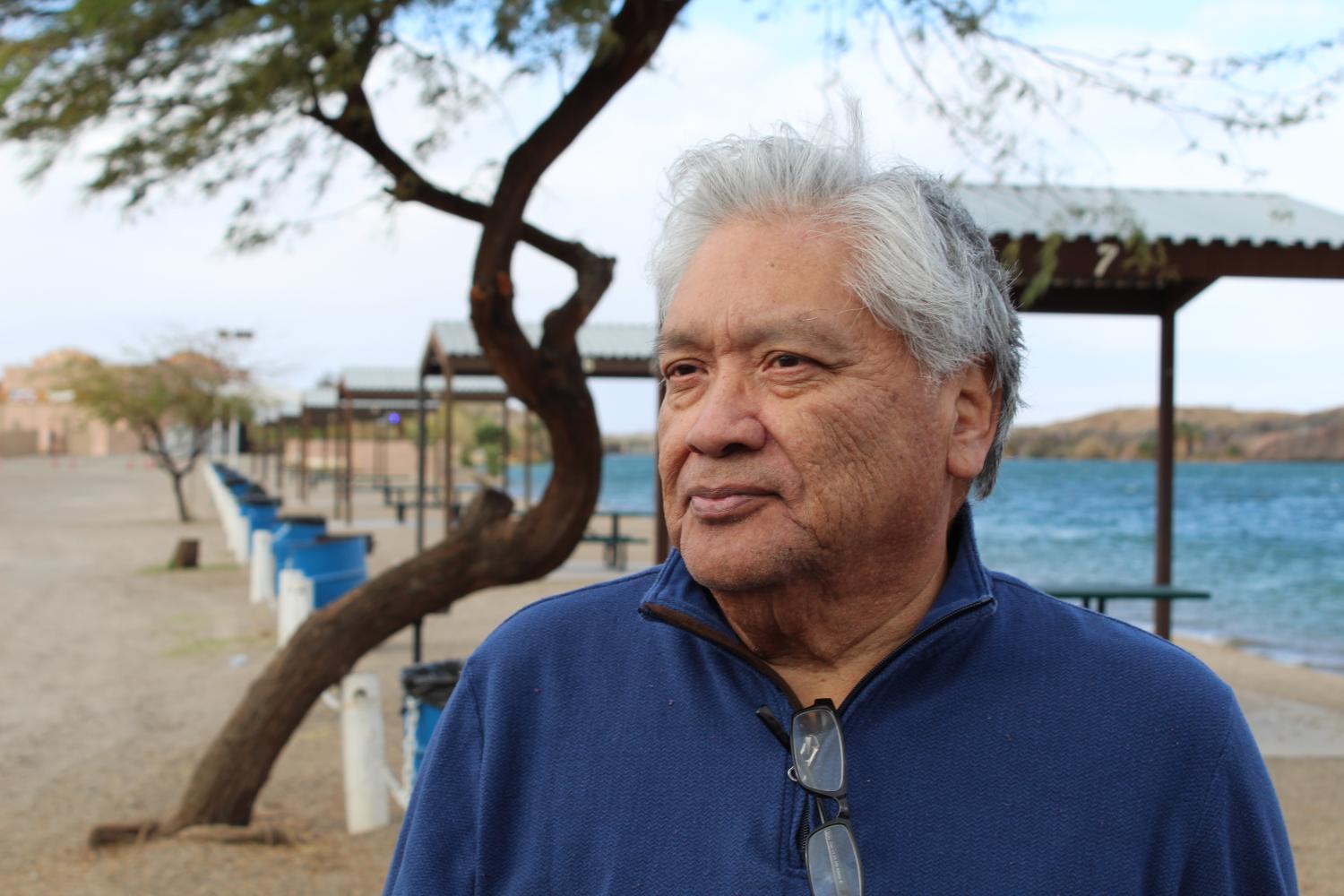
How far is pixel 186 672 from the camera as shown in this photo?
9.84m

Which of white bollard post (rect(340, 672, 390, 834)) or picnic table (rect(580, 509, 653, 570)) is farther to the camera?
picnic table (rect(580, 509, 653, 570))

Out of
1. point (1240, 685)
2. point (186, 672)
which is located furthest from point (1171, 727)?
point (186, 672)

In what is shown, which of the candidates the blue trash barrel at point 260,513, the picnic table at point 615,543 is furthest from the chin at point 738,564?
the blue trash barrel at point 260,513

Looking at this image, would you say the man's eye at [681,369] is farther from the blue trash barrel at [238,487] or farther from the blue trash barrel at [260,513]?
the blue trash barrel at [238,487]

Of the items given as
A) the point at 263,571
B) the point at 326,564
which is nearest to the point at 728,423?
the point at 326,564

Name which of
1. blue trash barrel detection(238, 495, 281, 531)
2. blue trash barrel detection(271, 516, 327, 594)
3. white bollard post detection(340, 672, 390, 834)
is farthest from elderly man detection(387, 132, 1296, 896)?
blue trash barrel detection(238, 495, 281, 531)

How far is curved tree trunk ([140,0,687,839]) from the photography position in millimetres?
4730

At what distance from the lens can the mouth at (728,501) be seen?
1.31 m

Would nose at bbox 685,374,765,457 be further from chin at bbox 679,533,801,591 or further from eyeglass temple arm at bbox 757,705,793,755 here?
eyeglass temple arm at bbox 757,705,793,755

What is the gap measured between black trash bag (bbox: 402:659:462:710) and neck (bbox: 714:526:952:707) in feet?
11.6

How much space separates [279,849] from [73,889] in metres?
0.81

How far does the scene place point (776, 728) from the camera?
129cm

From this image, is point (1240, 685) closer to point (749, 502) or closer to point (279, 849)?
point (279, 849)

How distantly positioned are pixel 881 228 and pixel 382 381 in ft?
71.1
